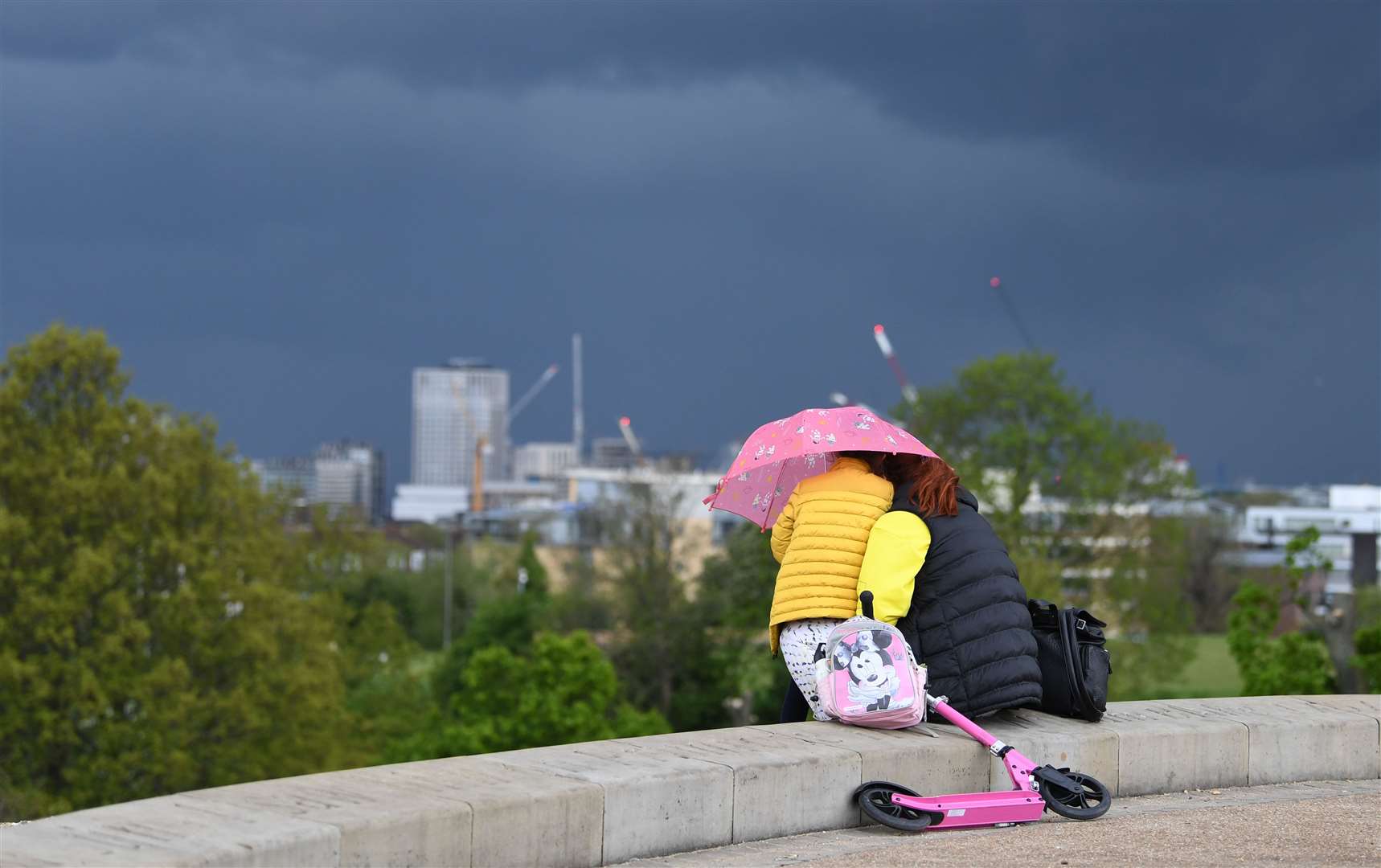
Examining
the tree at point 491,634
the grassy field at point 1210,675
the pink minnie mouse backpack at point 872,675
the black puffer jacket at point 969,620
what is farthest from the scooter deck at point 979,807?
the grassy field at point 1210,675

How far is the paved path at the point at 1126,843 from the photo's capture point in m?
6.41

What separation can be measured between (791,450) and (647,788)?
7.90 ft

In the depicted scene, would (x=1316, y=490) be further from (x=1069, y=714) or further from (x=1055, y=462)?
(x=1069, y=714)

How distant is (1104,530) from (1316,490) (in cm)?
11615

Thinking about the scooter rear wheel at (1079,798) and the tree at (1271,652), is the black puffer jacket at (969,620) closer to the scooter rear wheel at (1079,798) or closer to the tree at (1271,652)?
the scooter rear wheel at (1079,798)

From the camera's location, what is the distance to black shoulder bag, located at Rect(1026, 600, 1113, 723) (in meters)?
7.95

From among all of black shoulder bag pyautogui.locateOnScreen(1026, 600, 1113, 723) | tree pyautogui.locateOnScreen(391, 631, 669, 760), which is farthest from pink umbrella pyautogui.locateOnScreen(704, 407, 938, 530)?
tree pyautogui.locateOnScreen(391, 631, 669, 760)

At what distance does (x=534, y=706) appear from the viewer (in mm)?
54156

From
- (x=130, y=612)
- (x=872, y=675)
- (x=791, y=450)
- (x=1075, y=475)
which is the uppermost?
(x=1075, y=475)

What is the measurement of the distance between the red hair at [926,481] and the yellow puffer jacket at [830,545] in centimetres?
13

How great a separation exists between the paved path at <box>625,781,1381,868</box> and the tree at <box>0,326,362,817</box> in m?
33.6

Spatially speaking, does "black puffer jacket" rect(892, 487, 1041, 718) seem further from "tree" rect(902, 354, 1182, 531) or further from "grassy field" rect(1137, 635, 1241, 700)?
"grassy field" rect(1137, 635, 1241, 700)

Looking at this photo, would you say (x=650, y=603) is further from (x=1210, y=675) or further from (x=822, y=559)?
(x=822, y=559)

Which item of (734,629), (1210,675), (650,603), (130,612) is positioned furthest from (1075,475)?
(130,612)
